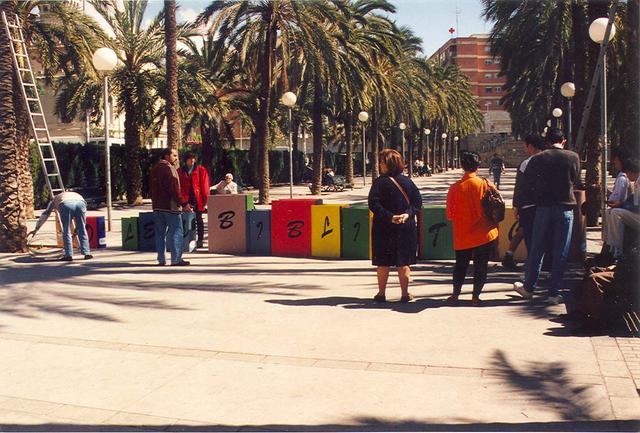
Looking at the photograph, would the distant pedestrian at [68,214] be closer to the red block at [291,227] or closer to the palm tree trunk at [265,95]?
the red block at [291,227]

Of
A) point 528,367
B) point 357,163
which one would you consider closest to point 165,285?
point 528,367

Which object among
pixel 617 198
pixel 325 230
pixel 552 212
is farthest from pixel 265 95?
pixel 552 212

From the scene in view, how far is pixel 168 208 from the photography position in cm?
1129

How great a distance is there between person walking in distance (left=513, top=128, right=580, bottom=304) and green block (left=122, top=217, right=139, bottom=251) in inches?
302

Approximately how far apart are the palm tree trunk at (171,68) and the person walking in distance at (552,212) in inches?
511

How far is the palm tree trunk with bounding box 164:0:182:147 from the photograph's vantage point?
18938 millimetres

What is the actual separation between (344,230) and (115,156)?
21.0m

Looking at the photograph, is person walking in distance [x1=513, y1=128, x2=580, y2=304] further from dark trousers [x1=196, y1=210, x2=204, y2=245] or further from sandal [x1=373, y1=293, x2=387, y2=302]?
dark trousers [x1=196, y1=210, x2=204, y2=245]

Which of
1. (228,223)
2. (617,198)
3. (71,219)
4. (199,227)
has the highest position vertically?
(617,198)

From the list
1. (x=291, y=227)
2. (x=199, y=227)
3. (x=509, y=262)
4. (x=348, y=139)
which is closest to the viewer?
(x=509, y=262)

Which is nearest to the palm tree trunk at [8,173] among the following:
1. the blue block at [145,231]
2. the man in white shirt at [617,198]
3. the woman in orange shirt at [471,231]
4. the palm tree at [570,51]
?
the blue block at [145,231]

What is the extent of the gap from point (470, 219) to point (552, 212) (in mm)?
831

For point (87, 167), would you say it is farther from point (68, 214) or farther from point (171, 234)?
point (171, 234)

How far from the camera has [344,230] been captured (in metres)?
12.2
